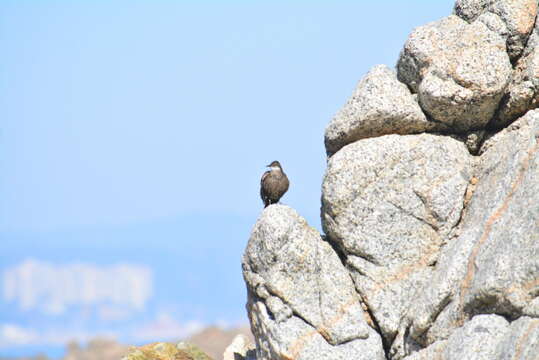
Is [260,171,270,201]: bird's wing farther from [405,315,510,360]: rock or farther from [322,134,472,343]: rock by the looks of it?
[405,315,510,360]: rock

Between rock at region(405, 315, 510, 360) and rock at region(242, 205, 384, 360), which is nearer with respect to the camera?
rock at region(405, 315, 510, 360)

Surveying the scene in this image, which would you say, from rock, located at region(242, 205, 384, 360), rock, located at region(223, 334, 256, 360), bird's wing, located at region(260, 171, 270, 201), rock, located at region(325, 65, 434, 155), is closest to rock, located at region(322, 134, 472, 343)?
rock, located at region(325, 65, 434, 155)

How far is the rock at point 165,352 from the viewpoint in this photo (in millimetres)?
28656

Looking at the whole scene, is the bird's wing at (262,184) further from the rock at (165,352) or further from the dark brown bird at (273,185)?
the rock at (165,352)

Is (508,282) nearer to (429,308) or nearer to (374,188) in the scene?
(429,308)

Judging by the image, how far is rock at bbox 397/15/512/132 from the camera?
24.6 metres

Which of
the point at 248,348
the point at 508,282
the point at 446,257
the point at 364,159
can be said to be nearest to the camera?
the point at 508,282

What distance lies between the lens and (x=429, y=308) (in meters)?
22.1

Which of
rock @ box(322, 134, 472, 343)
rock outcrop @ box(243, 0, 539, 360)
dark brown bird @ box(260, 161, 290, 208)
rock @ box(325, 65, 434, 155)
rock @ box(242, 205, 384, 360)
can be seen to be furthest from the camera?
dark brown bird @ box(260, 161, 290, 208)

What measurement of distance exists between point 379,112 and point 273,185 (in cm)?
475

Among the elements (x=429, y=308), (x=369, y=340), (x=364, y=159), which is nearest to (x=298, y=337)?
(x=369, y=340)

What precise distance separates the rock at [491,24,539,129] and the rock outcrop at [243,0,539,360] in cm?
4

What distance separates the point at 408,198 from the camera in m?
24.3

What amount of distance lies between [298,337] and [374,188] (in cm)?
454
